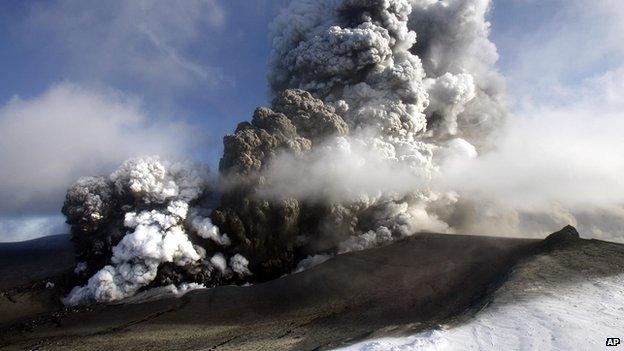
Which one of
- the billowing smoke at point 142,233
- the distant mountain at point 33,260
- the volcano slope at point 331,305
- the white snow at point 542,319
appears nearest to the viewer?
the white snow at point 542,319

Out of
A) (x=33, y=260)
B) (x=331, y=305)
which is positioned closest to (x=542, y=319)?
(x=331, y=305)

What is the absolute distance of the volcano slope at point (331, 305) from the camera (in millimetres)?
18891

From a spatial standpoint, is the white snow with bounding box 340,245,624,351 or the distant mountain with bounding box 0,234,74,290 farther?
the distant mountain with bounding box 0,234,74,290

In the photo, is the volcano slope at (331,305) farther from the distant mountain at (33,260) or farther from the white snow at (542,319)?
the distant mountain at (33,260)

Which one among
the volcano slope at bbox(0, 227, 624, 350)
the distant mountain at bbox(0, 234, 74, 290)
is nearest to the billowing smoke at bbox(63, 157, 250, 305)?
the volcano slope at bbox(0, 227, 624, 350)

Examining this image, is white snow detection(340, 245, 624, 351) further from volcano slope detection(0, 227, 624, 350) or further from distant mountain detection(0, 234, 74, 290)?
distant mountain detection(0, 234, 74, 290)

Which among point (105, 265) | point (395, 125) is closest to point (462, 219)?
point (395, 125)

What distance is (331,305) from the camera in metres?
23.0

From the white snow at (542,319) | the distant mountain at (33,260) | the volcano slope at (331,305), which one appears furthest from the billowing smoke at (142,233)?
the white snow at (542,319)

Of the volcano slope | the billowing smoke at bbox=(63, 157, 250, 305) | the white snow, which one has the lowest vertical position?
the white snow

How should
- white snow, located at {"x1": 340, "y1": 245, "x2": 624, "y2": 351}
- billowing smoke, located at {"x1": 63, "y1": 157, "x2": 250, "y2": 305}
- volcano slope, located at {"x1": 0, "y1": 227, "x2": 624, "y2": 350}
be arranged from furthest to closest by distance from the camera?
billowing smoke, located at {"x1": 63, "y1": 157, "x2": 250, "y2": 305}, volcano slope, located at {"x1": 0, "y1": 227, "x2": 624, "y2": 350}, white snow, located at {"x1": 340, "y1": 245, "x2": 624, "y2": 351}

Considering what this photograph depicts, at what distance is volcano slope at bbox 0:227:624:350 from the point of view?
18891 millimetres

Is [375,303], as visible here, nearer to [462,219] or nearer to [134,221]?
[134,221]

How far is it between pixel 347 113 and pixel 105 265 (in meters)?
22.2
